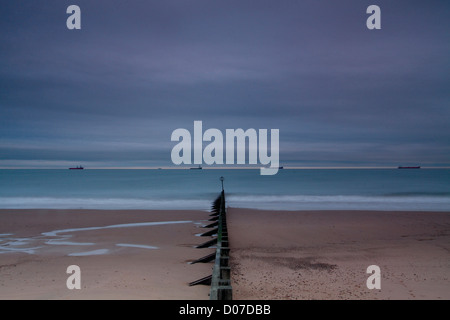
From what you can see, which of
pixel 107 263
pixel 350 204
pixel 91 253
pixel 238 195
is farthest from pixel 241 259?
pixel 238 195

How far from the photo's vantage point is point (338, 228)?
465 inches

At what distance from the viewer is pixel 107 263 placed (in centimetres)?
714

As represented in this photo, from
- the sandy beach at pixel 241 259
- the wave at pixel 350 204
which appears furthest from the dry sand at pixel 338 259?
the wave at pixel 350 204

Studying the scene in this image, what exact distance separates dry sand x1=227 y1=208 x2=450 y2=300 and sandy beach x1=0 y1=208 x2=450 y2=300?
21mm

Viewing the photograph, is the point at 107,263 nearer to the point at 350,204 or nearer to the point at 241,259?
the point at 241,259

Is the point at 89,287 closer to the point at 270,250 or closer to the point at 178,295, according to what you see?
the point at 178,295

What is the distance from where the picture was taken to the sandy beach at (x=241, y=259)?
5.31 m

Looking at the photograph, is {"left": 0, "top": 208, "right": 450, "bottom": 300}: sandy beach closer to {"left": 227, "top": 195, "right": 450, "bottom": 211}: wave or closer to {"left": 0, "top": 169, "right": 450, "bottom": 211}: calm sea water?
{"left": 227, "top": 195, "right": 450, "bottom": 211}: wave

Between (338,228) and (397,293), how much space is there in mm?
6743

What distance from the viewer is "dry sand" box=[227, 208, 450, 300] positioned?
5.32 meters

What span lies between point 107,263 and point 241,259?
3.15 metres
